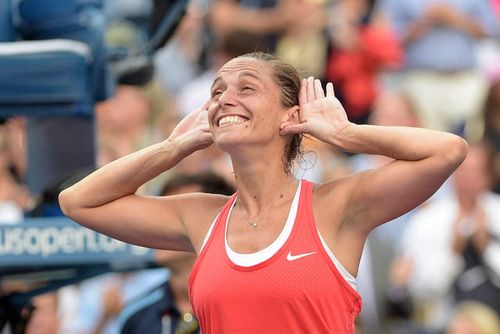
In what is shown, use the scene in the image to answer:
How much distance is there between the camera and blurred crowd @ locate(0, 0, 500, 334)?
26.0ft

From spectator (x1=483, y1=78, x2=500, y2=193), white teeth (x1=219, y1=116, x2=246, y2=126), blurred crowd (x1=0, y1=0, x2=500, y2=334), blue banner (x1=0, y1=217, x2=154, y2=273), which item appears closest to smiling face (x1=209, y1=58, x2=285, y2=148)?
white teeth (x1=219, y1=116, x2=246, y2=126)

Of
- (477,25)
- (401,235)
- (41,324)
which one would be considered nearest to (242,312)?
(41,324)

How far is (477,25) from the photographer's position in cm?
1016

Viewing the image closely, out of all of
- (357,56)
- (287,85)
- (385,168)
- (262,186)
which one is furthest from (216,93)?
(357,56)

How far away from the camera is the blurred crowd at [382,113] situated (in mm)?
7934

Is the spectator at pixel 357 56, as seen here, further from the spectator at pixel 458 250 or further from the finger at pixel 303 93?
the finger at pixel 303 93

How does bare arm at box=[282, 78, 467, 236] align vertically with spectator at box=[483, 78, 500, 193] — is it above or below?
above

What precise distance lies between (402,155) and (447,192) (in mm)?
5158

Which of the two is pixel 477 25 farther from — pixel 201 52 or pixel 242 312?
pixel 242 312

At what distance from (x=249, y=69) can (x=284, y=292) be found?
28.4 inches

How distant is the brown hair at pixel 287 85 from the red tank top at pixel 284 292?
0.25 meters

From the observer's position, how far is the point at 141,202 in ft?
14.7

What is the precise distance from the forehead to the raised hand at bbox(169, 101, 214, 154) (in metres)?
0.16

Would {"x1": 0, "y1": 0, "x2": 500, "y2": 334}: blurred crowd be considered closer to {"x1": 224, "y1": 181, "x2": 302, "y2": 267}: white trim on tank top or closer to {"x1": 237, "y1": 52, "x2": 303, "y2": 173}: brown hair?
{"x1": 237, "y1": 52, "x2": 303, "y2": 173}: brown hair
